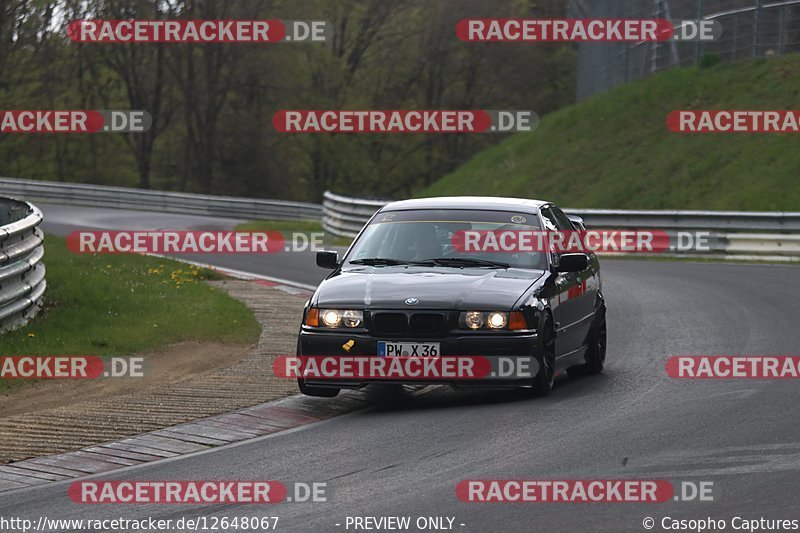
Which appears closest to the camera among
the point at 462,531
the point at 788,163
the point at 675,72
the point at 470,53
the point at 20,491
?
the point at 462,531

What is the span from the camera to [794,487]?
7.02 metres

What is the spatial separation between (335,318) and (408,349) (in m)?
0.63

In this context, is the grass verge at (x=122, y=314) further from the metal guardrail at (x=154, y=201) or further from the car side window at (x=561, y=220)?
the metal guardrail at (x=154, y=201)

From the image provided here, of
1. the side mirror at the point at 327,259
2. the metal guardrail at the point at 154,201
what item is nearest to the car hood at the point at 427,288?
the side mirror at the point at 327,259

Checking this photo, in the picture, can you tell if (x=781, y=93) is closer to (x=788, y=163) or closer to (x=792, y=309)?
(x=788, y=163)

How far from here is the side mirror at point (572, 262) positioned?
10.8 meters

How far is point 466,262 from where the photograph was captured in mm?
10680

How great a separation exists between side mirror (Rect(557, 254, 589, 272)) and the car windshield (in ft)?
0.49

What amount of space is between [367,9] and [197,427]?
57625mm

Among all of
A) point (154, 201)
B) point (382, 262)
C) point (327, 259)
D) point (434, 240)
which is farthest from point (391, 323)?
point (154, 201)

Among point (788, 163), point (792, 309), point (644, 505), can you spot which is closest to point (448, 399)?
point (644, 505)

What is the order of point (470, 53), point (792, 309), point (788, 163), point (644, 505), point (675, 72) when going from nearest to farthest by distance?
point (644, 505)
point (792, 309)
point (788, 163)
point (675, 72)
point (470, 53)

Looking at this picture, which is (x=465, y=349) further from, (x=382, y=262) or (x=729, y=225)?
(x=729, y=225)

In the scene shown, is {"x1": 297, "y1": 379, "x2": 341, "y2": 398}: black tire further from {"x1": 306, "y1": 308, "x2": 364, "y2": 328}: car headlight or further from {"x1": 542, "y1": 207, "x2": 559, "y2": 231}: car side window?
{"x1": 542, "y1": 207, "x2": 559, "y2": 231}: car side window
